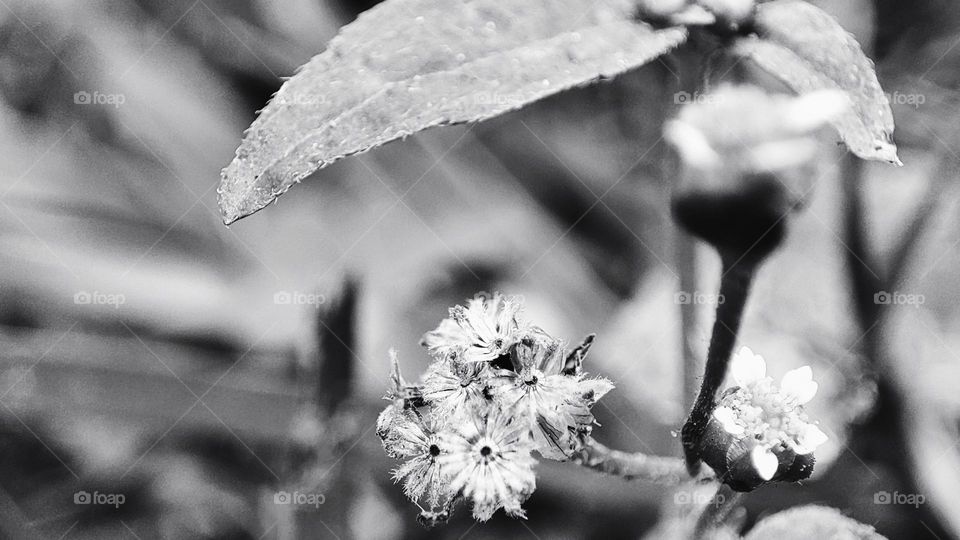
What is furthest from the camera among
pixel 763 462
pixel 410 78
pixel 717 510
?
pixel 717 510

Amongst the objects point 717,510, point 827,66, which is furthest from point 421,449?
point 827,66

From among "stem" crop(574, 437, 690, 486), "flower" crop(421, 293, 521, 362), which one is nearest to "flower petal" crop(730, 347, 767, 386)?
"stem" crop(574, 437, 690, 486)

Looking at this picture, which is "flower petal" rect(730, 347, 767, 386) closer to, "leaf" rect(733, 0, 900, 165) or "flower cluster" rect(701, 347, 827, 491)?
"flower cluster" rect(701, 347, 827, 491)

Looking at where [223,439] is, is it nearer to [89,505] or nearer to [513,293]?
[89,505]

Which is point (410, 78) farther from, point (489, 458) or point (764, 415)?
point (764, 415)

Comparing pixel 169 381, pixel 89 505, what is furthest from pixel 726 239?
pixel 89 505

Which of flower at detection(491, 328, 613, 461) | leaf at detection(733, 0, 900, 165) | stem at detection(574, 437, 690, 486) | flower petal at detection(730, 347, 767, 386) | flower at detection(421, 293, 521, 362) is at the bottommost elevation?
stem at detection(574, 437, 690, 486)

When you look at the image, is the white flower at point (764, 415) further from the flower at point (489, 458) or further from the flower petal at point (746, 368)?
the flower at point (489, 458)
